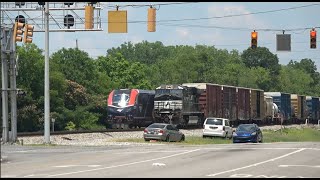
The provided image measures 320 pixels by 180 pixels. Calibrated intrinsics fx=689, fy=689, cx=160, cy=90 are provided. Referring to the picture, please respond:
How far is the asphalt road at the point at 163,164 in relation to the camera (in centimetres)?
2144

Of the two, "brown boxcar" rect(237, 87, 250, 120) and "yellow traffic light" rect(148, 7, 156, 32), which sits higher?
"yellow traffic light" rect(148, 7, 156, 32)

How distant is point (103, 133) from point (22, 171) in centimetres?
2841

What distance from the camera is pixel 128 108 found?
56.2 meters

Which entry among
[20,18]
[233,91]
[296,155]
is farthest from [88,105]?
[296,155]

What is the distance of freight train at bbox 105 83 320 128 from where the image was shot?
57.1 meters

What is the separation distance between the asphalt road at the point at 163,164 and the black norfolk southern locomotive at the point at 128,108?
840 inches

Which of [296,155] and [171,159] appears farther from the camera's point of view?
[296,155]

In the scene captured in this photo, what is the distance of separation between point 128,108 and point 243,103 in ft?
60.4

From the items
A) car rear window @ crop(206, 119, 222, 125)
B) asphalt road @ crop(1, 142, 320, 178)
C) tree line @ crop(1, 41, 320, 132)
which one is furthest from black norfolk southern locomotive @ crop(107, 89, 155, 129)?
asphalt road @ crop(1, 142, 320, 178)

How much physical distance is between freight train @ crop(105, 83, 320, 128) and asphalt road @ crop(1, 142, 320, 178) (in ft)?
74.6

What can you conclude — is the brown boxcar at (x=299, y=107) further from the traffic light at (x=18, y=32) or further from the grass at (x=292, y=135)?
the traffic light at (x=18, y=32)

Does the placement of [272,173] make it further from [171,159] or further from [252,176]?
[171,159]

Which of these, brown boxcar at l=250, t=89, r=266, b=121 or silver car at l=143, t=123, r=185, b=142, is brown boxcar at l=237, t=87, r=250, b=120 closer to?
brown boxcar at l=250, t=89, r=266, b=121

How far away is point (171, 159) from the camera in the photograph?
1117 inches
